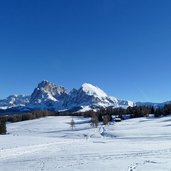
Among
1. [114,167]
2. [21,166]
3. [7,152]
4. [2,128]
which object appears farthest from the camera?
Answer: [2,128]

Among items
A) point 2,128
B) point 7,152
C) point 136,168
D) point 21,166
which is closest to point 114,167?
→ point 136,168

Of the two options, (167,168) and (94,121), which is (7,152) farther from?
(94,121)

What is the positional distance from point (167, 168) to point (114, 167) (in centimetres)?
420

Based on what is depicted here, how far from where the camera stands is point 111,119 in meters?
198

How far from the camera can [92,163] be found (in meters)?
30.2

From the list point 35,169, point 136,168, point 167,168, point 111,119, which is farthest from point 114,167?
point 111,119

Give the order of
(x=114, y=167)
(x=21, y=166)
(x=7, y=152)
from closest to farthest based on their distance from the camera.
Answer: (x=114, y=167) < (x=21, y=166) < (x=7, y=152)

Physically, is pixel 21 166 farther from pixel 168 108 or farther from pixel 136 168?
pixel 168 108

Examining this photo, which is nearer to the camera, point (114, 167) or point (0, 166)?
point (114, 167)

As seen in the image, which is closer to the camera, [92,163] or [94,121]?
[92,163]

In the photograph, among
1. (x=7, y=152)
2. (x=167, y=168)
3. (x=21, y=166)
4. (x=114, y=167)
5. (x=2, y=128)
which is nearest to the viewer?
(x=167, y=168)

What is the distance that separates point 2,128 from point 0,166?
94.9 metres

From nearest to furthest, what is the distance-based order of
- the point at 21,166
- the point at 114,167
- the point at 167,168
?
1. the point at 167,168
2. the point at 114,167
3. the point at 21,166

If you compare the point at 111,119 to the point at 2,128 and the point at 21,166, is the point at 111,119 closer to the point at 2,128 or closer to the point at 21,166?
the point at 2,128
